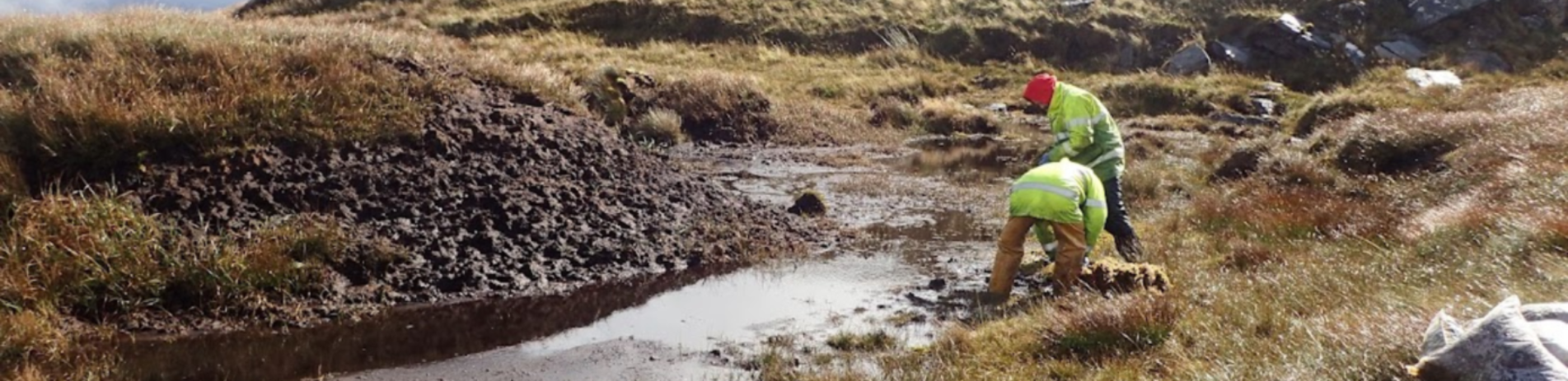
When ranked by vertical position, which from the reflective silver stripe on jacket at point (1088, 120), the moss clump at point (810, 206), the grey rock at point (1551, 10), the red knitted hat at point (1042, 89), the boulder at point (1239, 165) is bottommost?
the grey rock at point (1551, 10)

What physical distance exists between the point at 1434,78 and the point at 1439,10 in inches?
362

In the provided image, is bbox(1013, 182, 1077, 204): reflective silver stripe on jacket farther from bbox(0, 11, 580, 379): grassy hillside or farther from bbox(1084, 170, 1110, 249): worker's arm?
bbox(0, 11, 580, 379): grassy hillside

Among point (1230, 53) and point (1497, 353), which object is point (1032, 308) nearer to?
point (1497, 353)

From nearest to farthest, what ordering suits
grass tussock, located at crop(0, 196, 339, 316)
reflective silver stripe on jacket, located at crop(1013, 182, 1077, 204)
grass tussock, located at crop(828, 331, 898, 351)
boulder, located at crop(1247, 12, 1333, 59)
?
grass tussock, located at crop(828, 331, 898, 351) → grass tussock, located at crop(0, 196, 339, 316) → reflective silver stripe on jacket, located at crop(1013, 182, 1077, 204) → boulder, located at crop(1247, 12, 1333, 59)

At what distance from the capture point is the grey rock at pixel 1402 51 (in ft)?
113

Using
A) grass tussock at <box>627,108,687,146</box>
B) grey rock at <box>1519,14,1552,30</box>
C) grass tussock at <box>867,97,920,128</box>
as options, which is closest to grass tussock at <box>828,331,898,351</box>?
grass tussock at <box>627,108,687,146</box>

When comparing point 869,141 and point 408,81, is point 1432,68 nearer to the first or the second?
point 869,141

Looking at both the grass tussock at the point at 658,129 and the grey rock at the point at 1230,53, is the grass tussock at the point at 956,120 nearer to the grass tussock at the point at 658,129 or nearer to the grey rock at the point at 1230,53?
the grass tussock at the point at 658,129

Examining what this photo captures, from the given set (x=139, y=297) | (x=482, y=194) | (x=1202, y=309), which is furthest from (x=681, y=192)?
(x=1202, y=309)

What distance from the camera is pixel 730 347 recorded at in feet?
25.0

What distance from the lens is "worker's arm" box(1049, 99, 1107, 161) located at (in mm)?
9750

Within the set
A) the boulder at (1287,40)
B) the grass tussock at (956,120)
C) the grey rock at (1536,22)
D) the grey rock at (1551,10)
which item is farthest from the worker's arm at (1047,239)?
the grey rock at (1551,10)

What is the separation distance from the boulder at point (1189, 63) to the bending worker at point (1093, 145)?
2681cm

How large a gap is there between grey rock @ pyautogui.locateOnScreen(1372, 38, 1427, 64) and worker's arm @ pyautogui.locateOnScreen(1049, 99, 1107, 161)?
1183 inches
